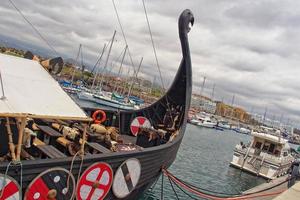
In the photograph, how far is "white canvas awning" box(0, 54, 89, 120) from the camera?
4.66m

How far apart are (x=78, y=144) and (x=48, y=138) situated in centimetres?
103

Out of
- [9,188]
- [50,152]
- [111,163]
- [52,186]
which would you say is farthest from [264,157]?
[9,188]

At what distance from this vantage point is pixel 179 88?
13562 millimetres

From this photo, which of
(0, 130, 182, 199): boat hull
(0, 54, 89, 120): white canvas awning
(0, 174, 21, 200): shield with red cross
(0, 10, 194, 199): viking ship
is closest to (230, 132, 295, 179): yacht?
(0, 130, 182, 199): boat hull

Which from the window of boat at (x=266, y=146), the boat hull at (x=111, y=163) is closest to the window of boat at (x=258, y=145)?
the window of boat at (x=266, y=146)

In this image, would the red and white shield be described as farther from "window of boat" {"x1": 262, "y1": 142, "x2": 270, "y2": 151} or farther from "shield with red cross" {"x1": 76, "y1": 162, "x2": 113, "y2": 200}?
"window of boat" {"x1": 262, "y1": 142, "x2": 270, "y2": 151}

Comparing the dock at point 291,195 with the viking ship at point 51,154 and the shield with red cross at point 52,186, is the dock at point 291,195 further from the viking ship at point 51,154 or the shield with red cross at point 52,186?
the shield with red cross at point 52,186

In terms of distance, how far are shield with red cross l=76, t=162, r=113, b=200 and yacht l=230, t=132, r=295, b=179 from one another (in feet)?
67.0

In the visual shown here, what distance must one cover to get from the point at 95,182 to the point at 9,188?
73.6 inches

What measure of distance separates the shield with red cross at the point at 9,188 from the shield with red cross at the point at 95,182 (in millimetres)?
1237

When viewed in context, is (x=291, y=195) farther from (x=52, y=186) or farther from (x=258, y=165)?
(x=258, y=165)

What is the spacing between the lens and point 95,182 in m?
6.14

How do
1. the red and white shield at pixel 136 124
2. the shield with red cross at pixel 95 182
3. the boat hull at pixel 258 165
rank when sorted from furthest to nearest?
the boat hull at pixel 258 165
the red and white shield at pixel 136 124
the shield with red cross at pixel 95 182

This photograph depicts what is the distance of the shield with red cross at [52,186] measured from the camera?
4934 millimetres
